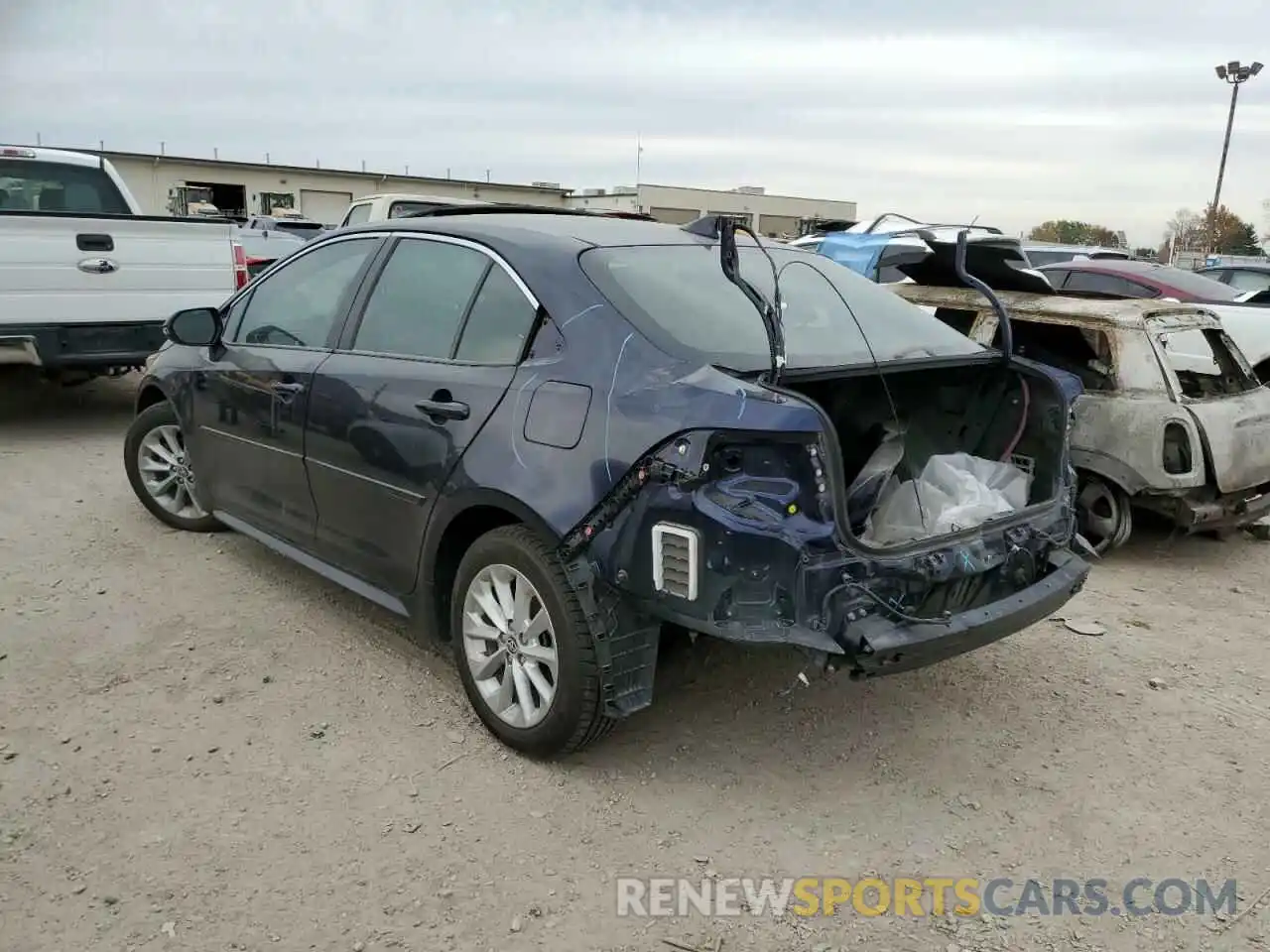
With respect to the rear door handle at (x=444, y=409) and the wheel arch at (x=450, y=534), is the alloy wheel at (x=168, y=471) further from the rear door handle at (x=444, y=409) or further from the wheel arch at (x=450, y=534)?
the rear door handle at (x=444, y=409)

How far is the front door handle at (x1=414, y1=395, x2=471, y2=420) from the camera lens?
10.8ft

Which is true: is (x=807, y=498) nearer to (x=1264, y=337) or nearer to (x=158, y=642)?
(x=158, y=642)

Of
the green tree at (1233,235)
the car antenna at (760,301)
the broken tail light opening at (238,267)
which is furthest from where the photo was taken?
the green tree at (1233,235)

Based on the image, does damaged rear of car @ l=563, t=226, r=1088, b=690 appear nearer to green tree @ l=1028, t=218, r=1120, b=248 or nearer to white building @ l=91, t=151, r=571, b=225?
white building @ l=91, t=151, r=571, b=225

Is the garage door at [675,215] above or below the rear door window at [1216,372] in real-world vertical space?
above

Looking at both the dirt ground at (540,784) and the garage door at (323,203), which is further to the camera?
the garage door at (323,203)

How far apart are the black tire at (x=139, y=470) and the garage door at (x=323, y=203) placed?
35.9 meters

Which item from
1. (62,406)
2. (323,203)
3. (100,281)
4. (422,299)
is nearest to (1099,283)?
(422,299)

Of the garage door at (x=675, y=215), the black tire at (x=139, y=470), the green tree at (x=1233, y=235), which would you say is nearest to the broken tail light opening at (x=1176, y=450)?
the black tire at (x=139, y=470)

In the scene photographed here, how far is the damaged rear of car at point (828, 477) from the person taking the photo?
271cm

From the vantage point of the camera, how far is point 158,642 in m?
4.04

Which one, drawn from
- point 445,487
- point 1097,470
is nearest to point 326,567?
point 445,487

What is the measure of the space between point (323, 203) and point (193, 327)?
1521 inches

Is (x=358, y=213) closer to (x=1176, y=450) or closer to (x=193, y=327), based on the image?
(x=193, y=327)
